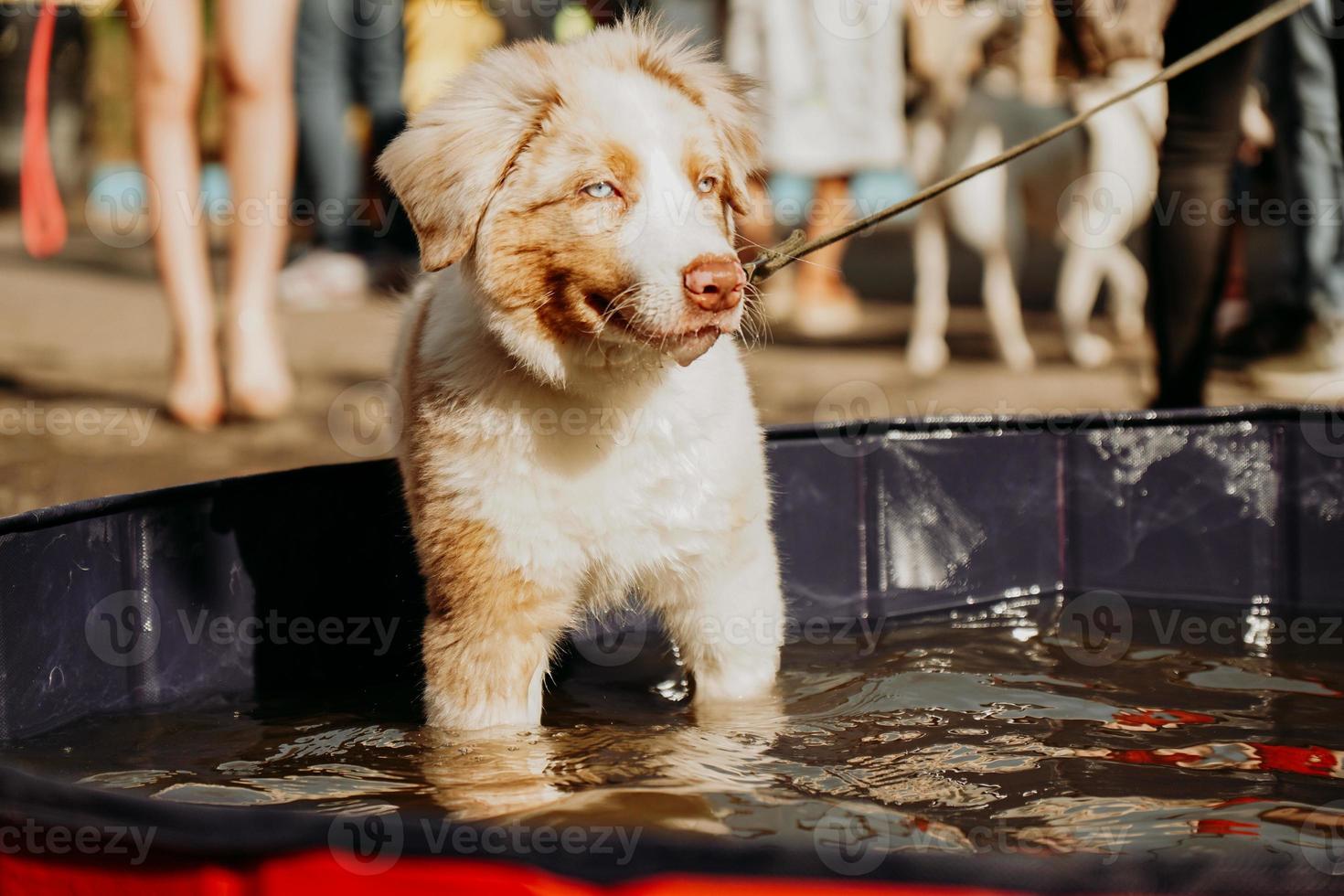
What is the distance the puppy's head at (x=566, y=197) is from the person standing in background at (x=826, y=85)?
4602 mm

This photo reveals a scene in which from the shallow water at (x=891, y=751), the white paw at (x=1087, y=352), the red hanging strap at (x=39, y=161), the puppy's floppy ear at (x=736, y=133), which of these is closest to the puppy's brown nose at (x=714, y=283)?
the puppy's floppy ear at (x=736, y=133)

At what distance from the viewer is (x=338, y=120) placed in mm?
8086

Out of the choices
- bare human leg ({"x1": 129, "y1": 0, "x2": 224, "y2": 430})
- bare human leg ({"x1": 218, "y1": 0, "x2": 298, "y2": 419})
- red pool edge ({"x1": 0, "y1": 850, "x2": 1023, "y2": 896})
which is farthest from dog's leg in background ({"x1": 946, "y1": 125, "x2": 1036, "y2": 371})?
red pool edge ({"x1": 0, "y1": 850, "x2": 1023, "y2": 896})

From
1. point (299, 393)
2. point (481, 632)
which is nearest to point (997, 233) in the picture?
point (299, 393)

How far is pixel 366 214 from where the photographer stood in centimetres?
916

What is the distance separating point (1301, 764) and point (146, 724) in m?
2.16

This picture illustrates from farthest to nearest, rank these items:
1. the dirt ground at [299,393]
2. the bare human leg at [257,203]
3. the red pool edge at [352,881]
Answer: the bare human leg at [257,203]
the dirt ground at [299,393]
the red pool edge at [352,881]

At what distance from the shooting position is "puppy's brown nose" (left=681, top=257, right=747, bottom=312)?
2.50m

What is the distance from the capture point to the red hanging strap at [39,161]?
450 centimetres

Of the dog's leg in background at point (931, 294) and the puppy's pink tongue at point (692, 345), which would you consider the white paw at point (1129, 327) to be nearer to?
the dog's leg in background at point (931, 294)

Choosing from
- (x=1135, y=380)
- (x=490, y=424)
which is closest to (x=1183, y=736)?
(x=490, y=424)

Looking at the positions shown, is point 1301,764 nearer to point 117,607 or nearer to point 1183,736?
point 1183,736

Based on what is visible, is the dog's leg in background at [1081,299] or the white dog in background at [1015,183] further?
the dog's leg in background at [1081,299]

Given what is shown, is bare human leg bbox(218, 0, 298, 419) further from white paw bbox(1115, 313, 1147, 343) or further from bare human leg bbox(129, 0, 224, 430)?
white paw bbox(1115, 313, 1147, 343)
